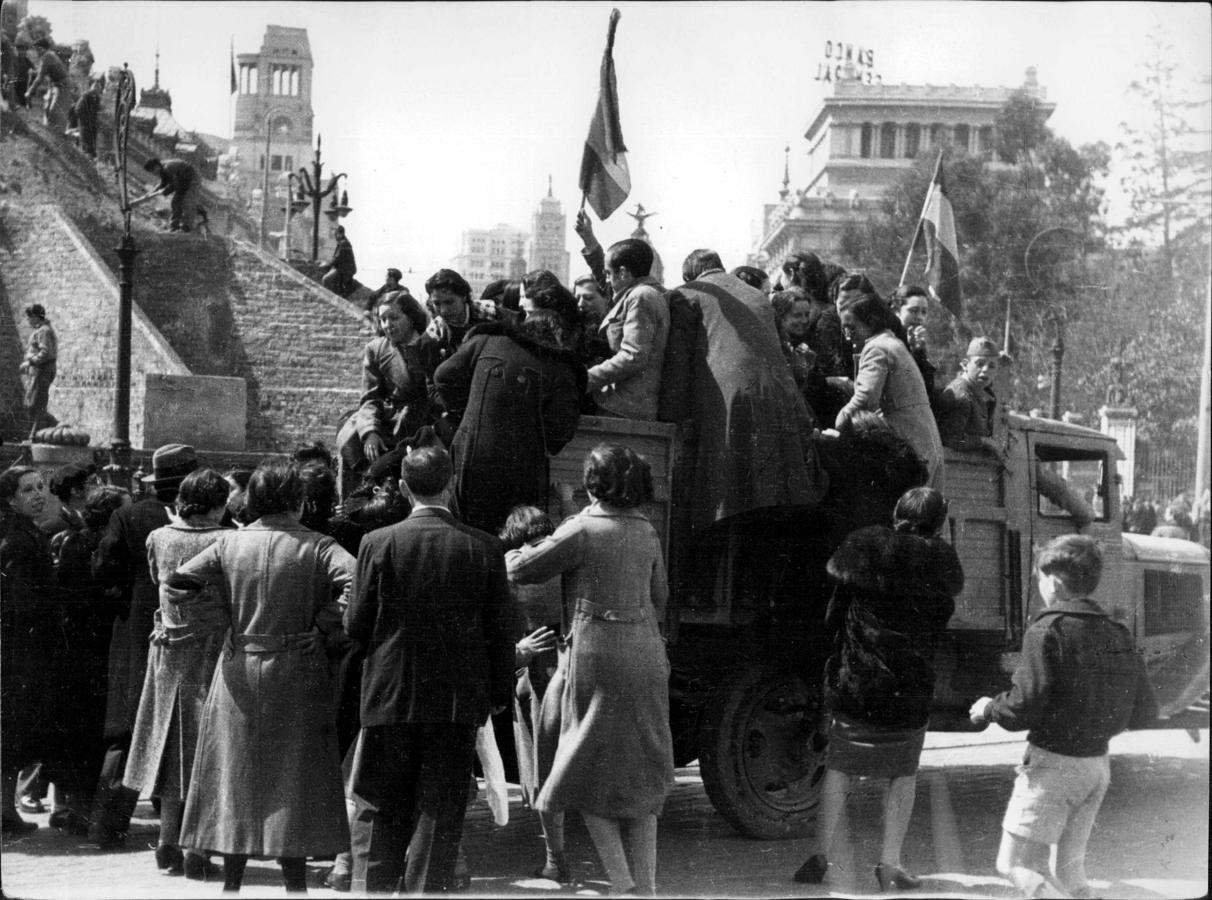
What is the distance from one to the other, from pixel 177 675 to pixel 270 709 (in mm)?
852

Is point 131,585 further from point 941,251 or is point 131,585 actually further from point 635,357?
point 941,251

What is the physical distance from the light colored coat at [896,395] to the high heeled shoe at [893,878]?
6.24 ft

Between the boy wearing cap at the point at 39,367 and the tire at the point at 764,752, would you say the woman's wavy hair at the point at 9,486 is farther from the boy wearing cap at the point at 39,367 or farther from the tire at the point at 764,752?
the boy wearing cap at the point at 39,367

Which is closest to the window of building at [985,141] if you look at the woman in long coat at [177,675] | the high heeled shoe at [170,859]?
the woman in long coat at [177,675]

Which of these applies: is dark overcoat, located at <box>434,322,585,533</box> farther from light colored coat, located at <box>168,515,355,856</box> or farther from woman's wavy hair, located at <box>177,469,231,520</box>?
woman's wavy hair, located at <box>177,469,231,520</box>

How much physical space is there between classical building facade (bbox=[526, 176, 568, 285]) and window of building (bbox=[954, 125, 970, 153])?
14.2 feet

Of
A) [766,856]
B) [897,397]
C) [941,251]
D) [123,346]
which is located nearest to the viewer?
[766,856]

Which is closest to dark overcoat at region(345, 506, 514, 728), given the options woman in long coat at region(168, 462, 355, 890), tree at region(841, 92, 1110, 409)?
woman in long coat at region(168, 462, 355, 890)

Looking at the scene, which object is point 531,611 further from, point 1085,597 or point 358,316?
point 358,316

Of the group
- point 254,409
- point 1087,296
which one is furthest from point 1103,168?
point 254,409

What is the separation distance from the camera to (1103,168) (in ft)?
28.1

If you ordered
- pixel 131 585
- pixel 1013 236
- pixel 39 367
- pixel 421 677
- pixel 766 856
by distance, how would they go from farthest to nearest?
pixel 39 367
pixel 1013 236
pixel 131 585
pixel 766 856
pixel 421 677

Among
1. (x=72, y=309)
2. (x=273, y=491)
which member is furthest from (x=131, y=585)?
(x=72, y=309)

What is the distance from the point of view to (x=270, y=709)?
6215 millimetres
